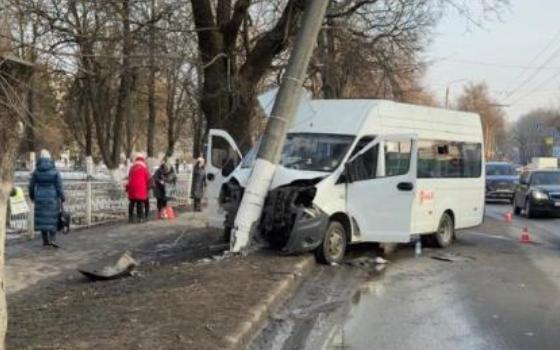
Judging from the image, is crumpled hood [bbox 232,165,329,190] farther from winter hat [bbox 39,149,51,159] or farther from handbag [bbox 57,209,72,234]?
handbag [bbox 57,209,72,234]

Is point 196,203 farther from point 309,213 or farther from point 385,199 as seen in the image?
point 309,213

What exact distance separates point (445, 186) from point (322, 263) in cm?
420

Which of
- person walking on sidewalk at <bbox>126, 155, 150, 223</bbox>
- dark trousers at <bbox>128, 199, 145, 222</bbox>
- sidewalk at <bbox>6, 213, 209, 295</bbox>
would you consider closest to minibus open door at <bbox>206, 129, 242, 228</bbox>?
sidewalk at <bbox>6, 213, 209, 295</bbox>

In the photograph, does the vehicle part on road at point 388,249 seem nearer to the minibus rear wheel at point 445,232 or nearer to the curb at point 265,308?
the minibus rear wheel at point 445,232

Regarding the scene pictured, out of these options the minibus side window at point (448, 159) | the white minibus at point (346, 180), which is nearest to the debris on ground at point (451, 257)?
the white minibus at point (346, 180)

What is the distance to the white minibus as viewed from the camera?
1269 centimetres

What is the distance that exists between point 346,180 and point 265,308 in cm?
496

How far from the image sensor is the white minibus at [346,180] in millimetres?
12688

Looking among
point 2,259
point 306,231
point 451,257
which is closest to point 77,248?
point 306,231

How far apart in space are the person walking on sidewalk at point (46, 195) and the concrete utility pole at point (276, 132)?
4293 mm

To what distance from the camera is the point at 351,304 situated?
970cm

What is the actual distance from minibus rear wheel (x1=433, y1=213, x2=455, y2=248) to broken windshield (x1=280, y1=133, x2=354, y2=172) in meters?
A: 3.44

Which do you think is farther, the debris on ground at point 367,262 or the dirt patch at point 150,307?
the debris on ground at point 367,262

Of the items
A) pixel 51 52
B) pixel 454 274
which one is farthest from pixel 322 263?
pixel 51 52
